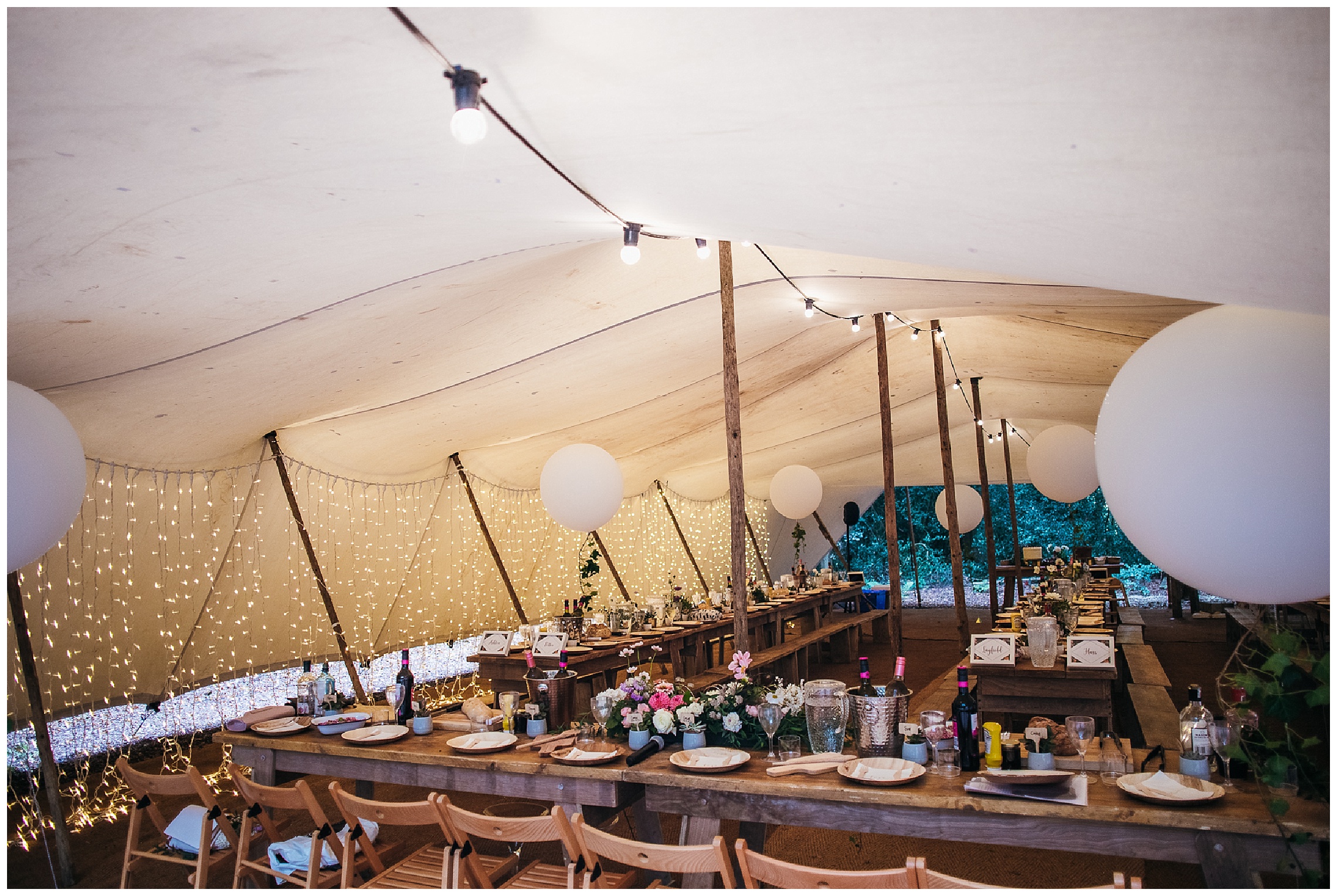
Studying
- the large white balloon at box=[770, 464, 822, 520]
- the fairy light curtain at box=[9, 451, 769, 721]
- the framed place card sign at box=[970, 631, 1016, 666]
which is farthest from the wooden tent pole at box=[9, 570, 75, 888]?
the large white balloon at box=[770, 464, 822, 520]

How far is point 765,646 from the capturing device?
922 centimetres

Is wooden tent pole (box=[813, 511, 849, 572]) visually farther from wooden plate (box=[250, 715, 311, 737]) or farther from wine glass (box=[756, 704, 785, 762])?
wine glass (box=[756, 704, 785, 762])

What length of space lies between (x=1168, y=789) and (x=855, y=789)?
0.89 m

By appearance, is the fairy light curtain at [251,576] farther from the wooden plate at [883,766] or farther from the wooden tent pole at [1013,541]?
the wooden tent pole at [1013,541]

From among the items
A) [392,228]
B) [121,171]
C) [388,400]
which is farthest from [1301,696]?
[388,400]

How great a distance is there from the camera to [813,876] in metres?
2.27

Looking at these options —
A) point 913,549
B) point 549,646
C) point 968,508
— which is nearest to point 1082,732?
point 549,646

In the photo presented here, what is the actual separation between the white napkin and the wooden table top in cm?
4

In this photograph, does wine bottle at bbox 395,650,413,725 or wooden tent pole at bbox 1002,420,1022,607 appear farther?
wooden tent pole at bbox 1002,420,1022,607

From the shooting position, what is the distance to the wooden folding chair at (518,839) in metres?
2.69

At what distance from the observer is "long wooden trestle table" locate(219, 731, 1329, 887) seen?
7.51 feet

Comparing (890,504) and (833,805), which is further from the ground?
(890,504)

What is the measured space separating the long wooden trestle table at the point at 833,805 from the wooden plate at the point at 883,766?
21 millimetres

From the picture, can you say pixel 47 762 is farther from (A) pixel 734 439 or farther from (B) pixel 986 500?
(B) pixel 986 500
